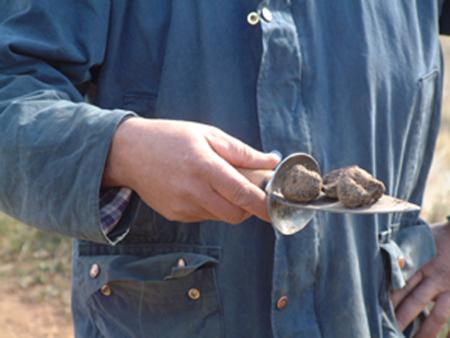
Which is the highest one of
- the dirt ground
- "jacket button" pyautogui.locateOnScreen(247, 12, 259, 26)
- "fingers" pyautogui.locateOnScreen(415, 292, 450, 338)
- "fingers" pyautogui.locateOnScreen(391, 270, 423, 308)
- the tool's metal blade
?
"jacket button" pyautogui.locateOnScreen(247, 12, 259, 26)

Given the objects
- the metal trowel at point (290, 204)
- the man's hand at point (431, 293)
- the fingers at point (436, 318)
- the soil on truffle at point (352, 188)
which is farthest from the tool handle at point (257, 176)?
the fingers at point (436, 318)

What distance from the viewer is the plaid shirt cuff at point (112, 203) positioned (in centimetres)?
182

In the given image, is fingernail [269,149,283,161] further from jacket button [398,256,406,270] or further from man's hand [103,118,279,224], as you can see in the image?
jacket button [398,256,406,270]

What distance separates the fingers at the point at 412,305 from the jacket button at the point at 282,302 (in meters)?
0.48

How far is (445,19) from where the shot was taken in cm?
261

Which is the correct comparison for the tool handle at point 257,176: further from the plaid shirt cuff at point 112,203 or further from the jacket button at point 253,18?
the jacket button at point 253,18

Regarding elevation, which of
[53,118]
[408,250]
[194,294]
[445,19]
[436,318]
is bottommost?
[436,318]

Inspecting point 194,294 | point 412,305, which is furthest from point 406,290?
point 194,294

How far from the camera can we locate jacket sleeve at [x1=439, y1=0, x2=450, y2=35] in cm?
258

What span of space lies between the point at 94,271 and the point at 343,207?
22.3 inches

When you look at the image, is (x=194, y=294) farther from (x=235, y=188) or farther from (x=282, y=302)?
(x=235, y=188)

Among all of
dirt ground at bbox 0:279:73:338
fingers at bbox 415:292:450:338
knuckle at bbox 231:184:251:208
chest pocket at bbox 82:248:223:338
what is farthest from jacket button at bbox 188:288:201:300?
dirt ground at bbox 0:279:73:338

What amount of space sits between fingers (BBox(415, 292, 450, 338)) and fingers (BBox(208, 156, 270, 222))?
37.6 inches

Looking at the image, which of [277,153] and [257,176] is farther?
[277,153]
